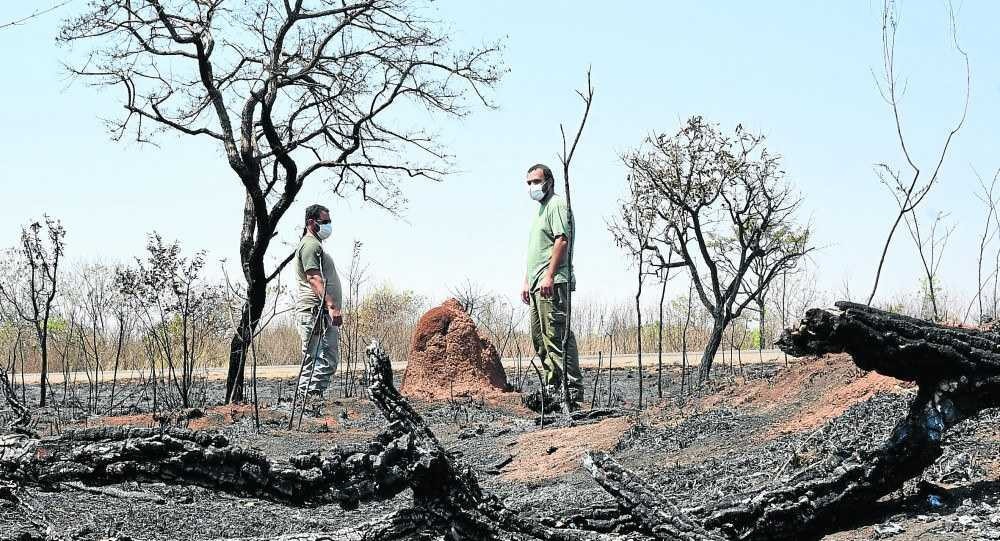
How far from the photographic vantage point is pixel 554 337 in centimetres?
1045

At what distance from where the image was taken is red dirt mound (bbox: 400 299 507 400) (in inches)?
517

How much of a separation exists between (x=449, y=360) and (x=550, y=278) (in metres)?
3.46

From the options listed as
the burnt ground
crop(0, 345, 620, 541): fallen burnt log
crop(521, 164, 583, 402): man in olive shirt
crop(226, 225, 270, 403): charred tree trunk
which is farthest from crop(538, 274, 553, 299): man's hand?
crop(0, 345, 620, 541): fallen burnt log

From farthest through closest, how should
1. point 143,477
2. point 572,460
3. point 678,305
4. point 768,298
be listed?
point 678,305, point 768,298, point 572,460, point 143,477

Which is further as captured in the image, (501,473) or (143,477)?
(501,473)

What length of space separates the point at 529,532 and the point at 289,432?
664 cm

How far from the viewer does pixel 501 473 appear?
8.02m

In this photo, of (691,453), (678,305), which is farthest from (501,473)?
(678,305)

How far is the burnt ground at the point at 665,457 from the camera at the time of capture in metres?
4.68

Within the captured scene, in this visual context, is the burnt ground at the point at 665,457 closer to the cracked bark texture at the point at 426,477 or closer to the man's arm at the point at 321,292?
the cracked bark texture at the point at 426,477

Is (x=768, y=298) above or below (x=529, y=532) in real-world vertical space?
above

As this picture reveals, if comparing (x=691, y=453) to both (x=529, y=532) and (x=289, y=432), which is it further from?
(x=289, y=432)

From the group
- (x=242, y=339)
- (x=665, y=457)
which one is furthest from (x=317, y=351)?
(x=665, y=457)

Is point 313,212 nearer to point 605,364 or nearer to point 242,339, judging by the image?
point 242,339
